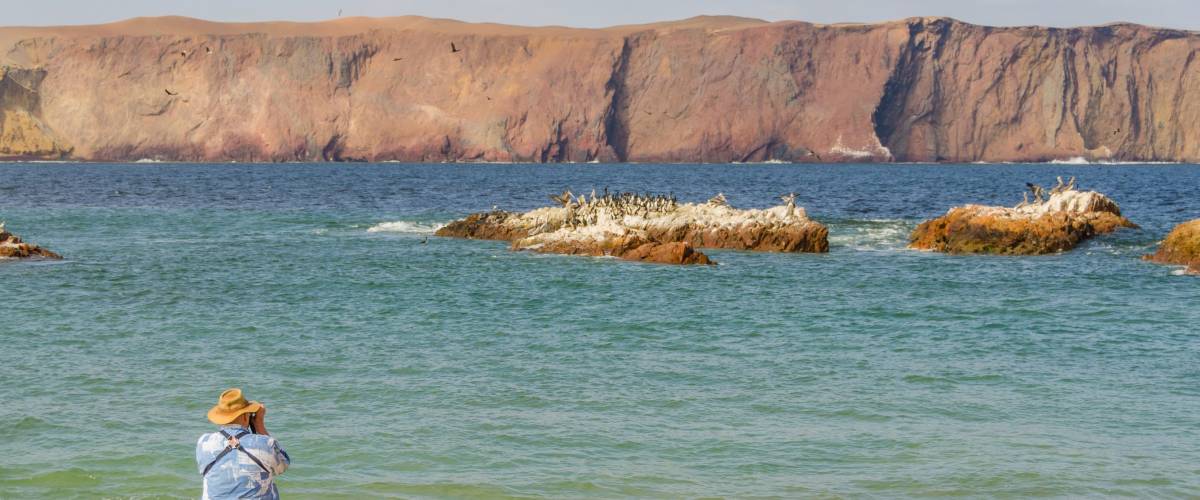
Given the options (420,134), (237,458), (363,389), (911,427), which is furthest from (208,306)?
(420,134)

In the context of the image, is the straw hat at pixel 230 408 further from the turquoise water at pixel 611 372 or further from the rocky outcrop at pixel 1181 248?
the rocky outcrop at pixel 1181 248

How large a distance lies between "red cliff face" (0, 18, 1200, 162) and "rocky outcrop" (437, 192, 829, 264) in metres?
142

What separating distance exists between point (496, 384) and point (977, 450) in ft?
20.6

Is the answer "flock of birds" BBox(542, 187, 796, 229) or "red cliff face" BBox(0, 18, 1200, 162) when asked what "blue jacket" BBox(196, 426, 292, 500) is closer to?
"flock of birds" BBox(542, 187, 796, 229)

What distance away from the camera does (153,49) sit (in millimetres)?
177625

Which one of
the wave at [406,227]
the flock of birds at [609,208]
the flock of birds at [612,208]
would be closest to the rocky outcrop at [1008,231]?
the flock of birds at [612,208]

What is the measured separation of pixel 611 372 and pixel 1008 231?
22.6m

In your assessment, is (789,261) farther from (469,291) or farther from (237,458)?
(237,458)

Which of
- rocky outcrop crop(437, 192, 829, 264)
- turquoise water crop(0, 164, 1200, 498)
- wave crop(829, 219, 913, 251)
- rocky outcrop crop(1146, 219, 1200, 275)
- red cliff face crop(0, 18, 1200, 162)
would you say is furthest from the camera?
red cliff face crop(0, 18, 1200, 162)

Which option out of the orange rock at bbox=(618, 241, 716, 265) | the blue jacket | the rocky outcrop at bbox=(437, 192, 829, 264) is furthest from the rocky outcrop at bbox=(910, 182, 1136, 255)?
the blue jacket

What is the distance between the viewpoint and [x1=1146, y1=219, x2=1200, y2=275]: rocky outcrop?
32.2m

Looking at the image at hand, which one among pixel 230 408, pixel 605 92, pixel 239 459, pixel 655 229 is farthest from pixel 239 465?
pixel 605 92

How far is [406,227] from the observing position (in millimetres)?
47938

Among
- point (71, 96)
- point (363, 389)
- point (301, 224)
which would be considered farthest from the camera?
point (71, 96)
